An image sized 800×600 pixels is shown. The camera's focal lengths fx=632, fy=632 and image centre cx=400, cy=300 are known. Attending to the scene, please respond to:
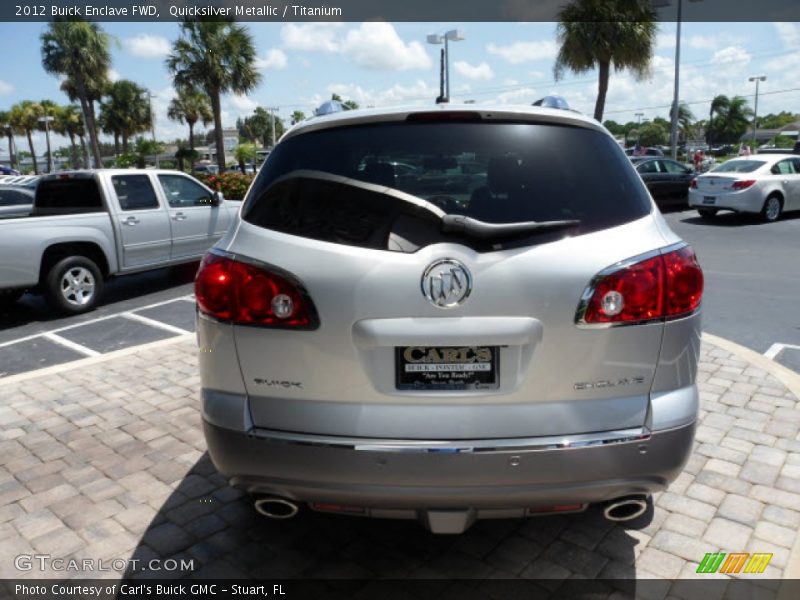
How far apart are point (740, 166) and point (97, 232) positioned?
14.3 metres

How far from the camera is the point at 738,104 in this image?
97375mm

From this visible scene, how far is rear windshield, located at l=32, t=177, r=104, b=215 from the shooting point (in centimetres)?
823

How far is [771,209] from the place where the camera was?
48.3ft

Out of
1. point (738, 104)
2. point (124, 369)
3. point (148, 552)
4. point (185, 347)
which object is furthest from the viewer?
point (738, 104)

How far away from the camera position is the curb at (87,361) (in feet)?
17.7

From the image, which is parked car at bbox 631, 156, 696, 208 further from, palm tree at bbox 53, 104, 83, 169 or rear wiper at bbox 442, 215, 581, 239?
palm tree at bbox 53, 104, 83, 169

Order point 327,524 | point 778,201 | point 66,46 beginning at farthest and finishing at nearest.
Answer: point 66,46 < point 778,201 < point 327,524

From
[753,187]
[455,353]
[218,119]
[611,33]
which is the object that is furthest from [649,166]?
[218,119]

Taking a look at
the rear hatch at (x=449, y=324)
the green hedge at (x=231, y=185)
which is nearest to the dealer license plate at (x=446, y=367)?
the rear hatch at (x=449, y=324)

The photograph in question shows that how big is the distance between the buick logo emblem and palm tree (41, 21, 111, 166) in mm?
45117

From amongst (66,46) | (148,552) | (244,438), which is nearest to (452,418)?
(244,438)

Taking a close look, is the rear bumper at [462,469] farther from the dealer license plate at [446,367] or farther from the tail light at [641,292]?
the tail light at [641,292]

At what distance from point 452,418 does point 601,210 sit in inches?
36.0

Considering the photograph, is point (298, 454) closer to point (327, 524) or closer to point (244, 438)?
point (244, 438)
